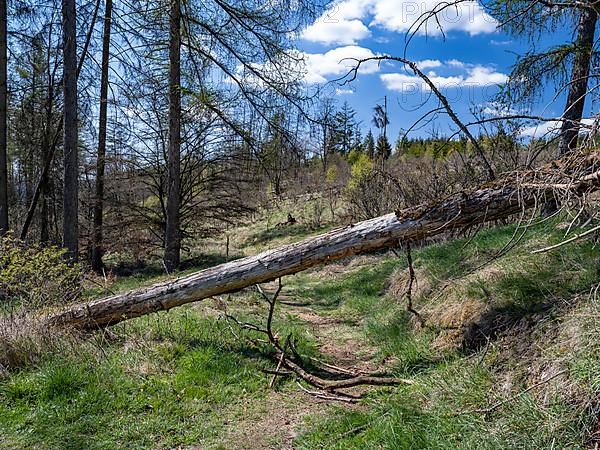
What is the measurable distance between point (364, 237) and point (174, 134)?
8188 millimetres

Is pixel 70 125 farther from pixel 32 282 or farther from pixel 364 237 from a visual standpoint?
pixel 364 237

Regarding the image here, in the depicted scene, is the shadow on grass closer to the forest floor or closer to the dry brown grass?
the forest floor

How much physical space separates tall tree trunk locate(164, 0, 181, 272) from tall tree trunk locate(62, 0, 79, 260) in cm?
202

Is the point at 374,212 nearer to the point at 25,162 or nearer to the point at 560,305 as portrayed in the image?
the point at 560,305

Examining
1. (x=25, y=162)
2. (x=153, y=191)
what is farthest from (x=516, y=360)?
(x=25, y=162)

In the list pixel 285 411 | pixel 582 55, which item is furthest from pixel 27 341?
pixel 582 55

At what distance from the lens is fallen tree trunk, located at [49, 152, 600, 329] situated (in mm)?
3871

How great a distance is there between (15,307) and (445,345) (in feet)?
16.5

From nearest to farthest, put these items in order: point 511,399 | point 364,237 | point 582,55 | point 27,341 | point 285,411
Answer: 1. point 511,399
2. point 285,411
3. point 27,341
4. point 364,237
5. point 582,55

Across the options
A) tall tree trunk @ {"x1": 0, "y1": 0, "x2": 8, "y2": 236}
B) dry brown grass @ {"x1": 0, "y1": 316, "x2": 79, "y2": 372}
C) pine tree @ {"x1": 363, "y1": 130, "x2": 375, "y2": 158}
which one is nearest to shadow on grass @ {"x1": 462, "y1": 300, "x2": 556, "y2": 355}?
dry brown grass @ {"x1": 0, "y1": 316, "x2": 79, "y2": 372}

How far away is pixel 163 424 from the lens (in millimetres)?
3506

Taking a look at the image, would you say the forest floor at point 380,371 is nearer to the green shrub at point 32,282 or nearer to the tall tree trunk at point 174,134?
the green shrub at point 32,282

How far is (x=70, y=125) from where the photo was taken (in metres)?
8.91

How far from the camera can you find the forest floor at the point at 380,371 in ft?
9.01
